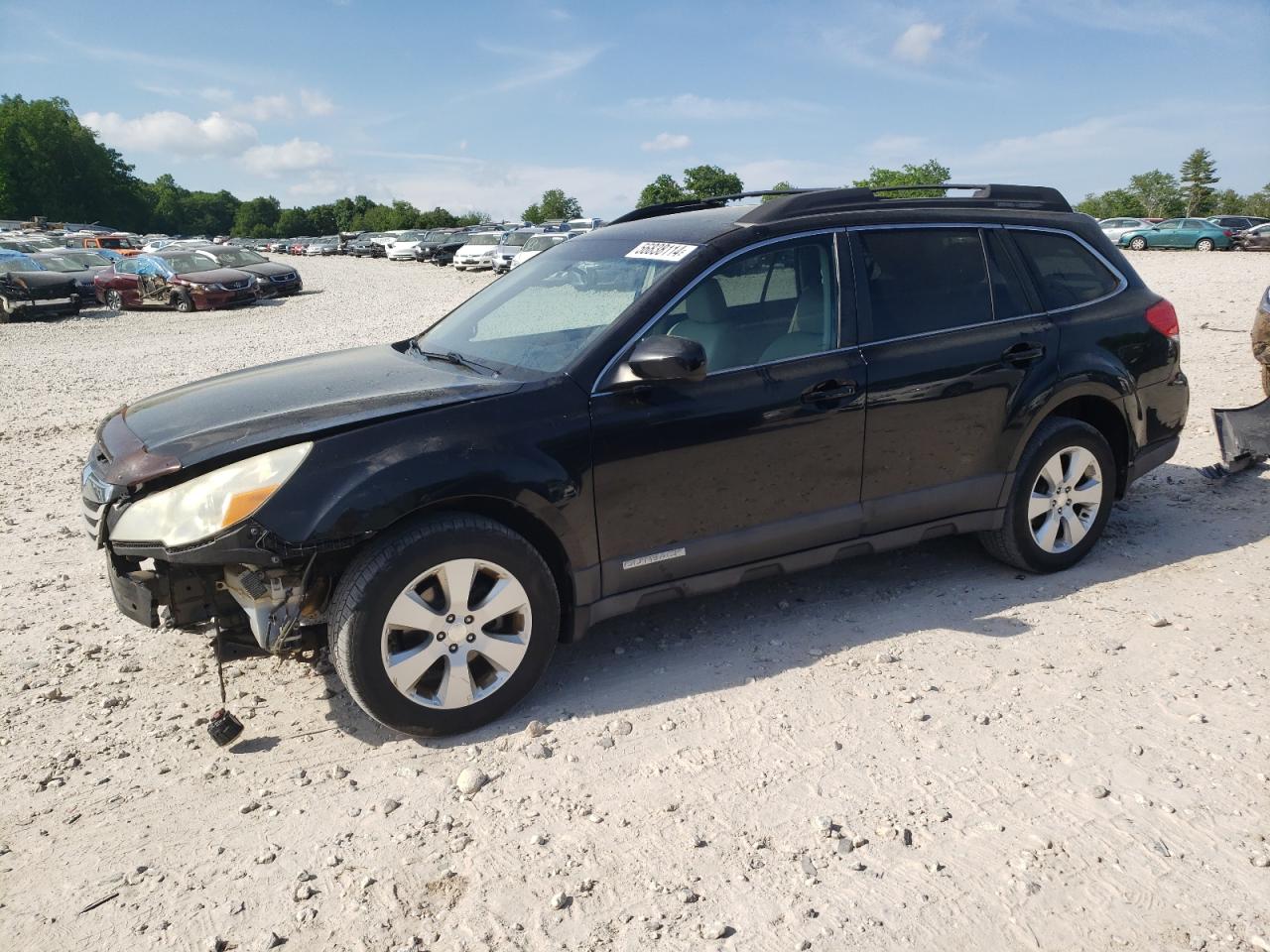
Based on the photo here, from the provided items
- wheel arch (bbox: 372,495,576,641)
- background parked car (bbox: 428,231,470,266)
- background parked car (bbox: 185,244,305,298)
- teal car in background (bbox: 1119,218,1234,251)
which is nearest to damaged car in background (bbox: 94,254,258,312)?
background parked car (bbox: 185,244,305,298)

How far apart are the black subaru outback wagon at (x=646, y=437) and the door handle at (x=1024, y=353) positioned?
1 cm

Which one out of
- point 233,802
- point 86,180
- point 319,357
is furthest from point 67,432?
point 86,180

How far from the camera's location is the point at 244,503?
3.13m

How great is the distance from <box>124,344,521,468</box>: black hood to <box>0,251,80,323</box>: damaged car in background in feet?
68.7

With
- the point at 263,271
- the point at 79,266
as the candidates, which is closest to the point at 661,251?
the point at 263,271

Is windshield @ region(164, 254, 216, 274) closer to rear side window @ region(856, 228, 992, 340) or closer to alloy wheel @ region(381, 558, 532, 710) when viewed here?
rear side window @ region(856, 228, 992, 340)

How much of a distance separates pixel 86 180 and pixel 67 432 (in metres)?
122

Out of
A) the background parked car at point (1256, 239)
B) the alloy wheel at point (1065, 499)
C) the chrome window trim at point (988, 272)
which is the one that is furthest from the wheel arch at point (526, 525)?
the background parked car at point (1256, 239)

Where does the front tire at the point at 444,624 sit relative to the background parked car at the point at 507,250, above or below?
below

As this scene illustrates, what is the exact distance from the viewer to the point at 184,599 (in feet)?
10.8

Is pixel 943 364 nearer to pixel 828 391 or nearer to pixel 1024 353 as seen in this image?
pixel 1024 353

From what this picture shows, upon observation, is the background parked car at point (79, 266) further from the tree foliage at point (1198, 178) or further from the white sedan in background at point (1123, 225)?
the tree foliage at point (1198, 178)

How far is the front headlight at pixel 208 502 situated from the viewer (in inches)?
123

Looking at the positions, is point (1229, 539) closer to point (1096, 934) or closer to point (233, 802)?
point (1096, 934)
